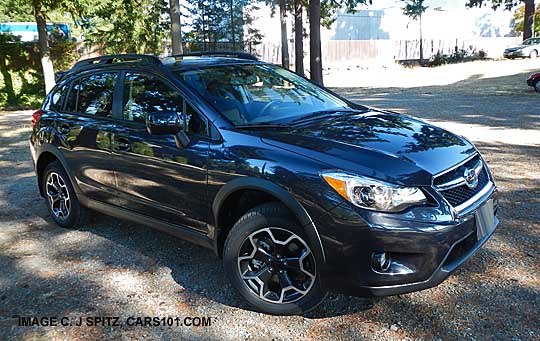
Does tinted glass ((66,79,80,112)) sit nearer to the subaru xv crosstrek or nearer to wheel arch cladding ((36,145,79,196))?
the subaru xv crosstrek

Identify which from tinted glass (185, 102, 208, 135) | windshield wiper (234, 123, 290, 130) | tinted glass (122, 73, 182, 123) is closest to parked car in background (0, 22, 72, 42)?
tinted glass (122, 73, 182, 123)

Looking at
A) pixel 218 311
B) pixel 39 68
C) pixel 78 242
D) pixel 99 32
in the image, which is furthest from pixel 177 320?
pixel 99 32

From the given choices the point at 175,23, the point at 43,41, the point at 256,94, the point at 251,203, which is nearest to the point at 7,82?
the point at 43,41

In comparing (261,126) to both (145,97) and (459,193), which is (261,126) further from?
(459,193)

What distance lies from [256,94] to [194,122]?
24.5 inches

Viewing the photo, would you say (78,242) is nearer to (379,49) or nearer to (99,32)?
(99,32)

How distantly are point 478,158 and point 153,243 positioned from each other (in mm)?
2911

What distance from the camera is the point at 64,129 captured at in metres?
4.64

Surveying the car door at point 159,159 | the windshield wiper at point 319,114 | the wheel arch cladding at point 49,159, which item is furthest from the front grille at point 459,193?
the wheel arch cladding at point 49,159

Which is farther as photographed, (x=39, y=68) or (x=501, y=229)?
(x=39, y=68)

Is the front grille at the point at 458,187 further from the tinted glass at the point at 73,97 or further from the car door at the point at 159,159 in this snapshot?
the tinted glass at the point at 73,97

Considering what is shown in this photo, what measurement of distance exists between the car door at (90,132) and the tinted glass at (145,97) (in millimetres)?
207

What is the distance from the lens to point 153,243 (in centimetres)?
446

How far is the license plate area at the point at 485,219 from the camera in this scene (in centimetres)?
297
